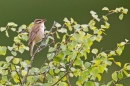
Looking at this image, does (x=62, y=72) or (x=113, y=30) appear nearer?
(x=62, y=72)

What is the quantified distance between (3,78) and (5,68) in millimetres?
91

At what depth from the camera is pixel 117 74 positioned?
363cm

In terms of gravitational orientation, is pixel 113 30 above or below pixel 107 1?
below

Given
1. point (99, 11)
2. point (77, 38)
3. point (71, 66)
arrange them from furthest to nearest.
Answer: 1. point (99, 11)
2. point (71, 66)
3. point (77, 38)

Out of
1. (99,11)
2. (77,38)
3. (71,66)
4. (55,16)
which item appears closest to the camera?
(77,38)

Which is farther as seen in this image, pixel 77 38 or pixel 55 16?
pixel 55 16

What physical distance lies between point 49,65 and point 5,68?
275 millimetres

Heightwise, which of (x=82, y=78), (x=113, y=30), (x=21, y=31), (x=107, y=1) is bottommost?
(x=82, y=78)

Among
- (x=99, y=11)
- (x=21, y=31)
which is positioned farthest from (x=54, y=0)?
(x=21, y=31)

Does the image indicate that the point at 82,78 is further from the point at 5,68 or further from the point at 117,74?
the point at 5,68

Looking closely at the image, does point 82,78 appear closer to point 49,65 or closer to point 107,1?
point 49,65

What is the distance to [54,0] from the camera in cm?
1184

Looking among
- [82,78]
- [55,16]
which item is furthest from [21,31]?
[55,16]

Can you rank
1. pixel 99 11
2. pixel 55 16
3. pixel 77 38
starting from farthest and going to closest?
pixel 99 11 < pixel 55 16 < pixel 77 38
